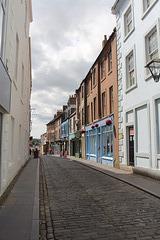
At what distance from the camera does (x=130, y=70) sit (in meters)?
12.8

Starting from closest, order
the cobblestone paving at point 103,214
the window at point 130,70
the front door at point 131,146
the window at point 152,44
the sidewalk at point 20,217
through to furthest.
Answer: the sidewalk at point 20,217 < the cobblestone paving at point 103,214 < the window at point 152,44 < the front door at point 131,146 < the window at point 130,70

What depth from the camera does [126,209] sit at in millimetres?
5449

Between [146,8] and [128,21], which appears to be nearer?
[146,8]

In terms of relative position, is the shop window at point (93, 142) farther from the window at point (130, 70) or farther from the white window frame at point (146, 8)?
the white window frame at point (146, 8)

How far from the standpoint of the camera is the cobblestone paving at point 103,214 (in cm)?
397

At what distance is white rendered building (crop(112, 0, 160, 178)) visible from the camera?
989 centimetres

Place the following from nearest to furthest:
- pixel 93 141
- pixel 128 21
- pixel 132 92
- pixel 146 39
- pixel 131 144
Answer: pixel 146 39
pixel 132 92
pixel 131 144
pixel 128 21
pixel 93 141

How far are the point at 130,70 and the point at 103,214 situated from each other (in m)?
9.62

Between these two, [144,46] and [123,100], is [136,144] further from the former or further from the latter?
[144,46]

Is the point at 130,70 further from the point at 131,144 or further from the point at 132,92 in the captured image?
the point at 131,144

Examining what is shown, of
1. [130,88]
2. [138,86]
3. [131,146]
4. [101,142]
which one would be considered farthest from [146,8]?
[101,142]

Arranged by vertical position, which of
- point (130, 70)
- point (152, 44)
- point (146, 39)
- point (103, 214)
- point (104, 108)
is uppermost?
point (146, 39)

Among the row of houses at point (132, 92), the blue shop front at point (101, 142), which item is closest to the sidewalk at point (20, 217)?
the row of houses at point (132, 92)

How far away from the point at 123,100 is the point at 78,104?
16.7m
